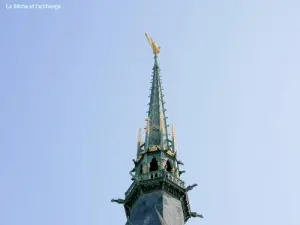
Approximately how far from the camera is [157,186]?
180 feet

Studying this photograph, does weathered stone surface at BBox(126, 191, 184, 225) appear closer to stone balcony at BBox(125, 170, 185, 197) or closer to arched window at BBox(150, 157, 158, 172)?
stone balcony at BBox(125, 170, 185, 197)

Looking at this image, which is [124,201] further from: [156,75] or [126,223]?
[156,75]

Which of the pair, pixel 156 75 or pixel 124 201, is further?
pixel 156 75

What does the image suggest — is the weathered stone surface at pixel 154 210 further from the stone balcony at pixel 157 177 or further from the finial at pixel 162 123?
the finial at pixel 162 123

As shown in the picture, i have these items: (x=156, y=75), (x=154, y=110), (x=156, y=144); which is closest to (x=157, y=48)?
(x=156, y=75)

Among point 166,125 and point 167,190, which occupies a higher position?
point 166,125

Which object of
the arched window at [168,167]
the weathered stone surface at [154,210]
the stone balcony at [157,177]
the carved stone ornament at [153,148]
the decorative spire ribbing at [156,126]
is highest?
the decorative spire ribbing at [156,126]

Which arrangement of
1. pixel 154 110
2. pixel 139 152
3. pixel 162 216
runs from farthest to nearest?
pixel 154 110, pixel 139 152, pixel 162 216

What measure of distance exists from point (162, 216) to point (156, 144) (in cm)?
1276

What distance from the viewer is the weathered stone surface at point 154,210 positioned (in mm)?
51438

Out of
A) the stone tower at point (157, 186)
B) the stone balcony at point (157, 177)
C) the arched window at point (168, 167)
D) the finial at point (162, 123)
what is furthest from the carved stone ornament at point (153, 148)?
the stone balcony at point (157, 177)

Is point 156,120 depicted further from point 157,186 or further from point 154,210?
point 154,210

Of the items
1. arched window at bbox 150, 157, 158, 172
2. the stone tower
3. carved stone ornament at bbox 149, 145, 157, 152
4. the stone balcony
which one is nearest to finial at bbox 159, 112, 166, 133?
the stone tower

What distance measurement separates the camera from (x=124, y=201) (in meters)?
56.3
